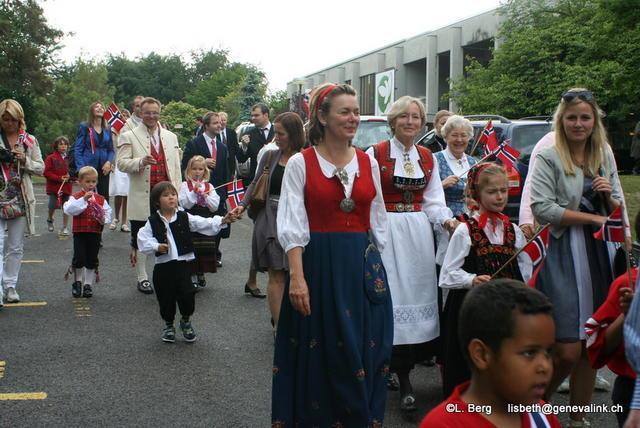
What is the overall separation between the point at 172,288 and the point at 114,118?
479cm

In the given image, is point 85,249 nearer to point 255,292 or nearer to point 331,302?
point 255,292

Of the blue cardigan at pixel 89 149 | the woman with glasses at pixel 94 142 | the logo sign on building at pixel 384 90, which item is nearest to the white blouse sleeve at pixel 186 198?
the woman with glasses at pixel 94 142

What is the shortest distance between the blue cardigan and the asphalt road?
295 centimetres

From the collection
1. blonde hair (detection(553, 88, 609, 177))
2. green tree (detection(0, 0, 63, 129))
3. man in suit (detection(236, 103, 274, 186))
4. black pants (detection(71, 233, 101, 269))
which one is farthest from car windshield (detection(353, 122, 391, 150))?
green tree (detection(0, 0, 63, 129))

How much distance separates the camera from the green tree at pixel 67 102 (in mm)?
50281

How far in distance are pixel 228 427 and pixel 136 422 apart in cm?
59

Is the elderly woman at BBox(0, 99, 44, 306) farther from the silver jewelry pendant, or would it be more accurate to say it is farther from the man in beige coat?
the silver jewelry pendant

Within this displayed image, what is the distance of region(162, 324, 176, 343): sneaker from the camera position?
7.56 m

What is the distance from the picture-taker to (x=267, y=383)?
20.8 feet

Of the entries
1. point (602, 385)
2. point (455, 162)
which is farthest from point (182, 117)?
point (602, 385)

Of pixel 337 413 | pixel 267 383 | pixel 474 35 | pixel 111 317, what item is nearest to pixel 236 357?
pixel 267 383

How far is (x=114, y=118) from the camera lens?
458 inches

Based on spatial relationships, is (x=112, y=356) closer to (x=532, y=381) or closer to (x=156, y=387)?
(x=156, y=387)

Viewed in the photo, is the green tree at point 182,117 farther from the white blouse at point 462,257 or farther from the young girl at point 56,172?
the white blouse at point 462,257
